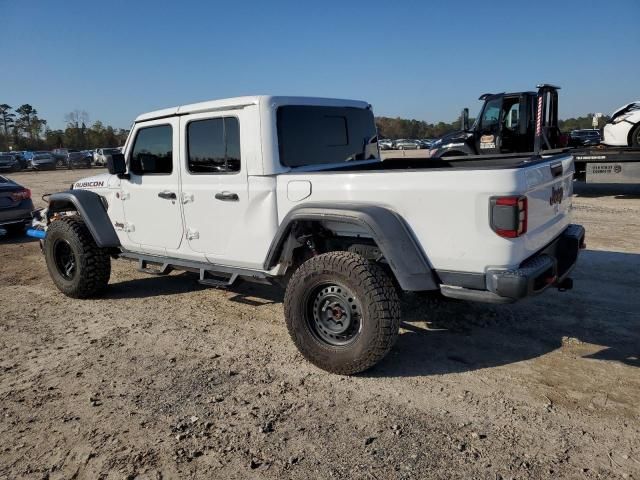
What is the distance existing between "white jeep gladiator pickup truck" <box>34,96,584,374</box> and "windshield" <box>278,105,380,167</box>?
0.05 feet

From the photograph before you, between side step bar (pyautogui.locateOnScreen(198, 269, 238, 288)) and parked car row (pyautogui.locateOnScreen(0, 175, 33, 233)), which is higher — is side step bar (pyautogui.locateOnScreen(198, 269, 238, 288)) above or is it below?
below

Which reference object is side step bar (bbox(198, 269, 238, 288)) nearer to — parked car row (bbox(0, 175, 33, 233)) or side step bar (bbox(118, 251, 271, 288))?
side step bar (bbox(118, 251, 271, 288))

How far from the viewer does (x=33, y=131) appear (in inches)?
2948

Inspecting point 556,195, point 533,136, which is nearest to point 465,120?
point 533,136

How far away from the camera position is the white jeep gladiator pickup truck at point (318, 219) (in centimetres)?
317

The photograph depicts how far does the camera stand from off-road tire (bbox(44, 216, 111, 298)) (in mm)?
5422

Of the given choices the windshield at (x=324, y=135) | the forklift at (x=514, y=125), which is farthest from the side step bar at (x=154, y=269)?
the forklift at (x=514, y=125)

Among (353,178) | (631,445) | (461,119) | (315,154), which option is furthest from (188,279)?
(461,119)

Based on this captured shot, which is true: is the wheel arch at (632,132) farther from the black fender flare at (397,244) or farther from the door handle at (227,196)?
the door handle at (227,196)

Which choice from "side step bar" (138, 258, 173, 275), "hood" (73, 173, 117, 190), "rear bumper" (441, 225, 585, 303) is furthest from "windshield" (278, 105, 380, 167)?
"hood" (73, 173, 117, 190)

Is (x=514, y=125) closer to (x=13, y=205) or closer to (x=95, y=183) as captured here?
(x=95, y=183)

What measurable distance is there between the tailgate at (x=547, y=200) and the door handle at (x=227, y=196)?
7.44ft

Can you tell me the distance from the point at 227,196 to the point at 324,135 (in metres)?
1.05

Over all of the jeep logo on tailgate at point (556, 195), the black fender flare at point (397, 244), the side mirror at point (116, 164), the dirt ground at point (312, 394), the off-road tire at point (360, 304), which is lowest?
the dirt ground at point (312, 394)
